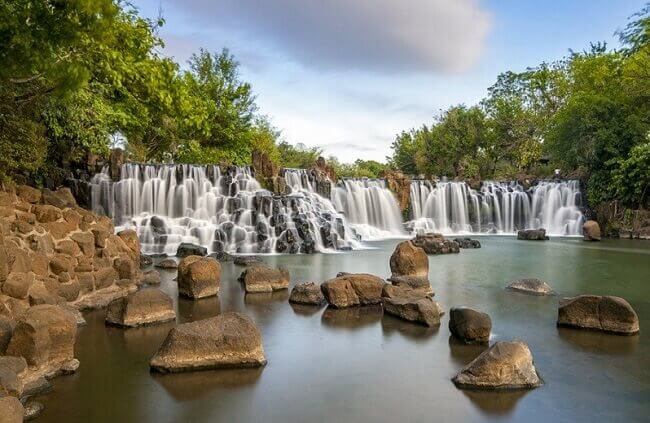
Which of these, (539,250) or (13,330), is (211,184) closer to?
(539,250)

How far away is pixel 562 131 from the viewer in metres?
38.0

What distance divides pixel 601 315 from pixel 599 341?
0.74 m

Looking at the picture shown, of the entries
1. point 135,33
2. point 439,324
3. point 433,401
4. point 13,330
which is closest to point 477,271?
point 439,324

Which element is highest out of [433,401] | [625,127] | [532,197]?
[625,127]

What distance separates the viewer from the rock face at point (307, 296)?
10609 mm

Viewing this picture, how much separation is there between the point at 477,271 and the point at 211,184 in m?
15.0

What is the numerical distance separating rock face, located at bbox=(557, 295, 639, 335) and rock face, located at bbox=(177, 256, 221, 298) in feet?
24.1

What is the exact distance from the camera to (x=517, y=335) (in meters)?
8.57

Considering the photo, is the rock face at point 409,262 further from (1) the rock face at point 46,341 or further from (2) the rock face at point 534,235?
(2) the rock face at point 534,235

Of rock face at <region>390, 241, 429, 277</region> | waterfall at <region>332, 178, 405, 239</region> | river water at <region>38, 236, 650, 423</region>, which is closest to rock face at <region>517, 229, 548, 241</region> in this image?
waterfall at <region>332, 178, 405, 239</region>

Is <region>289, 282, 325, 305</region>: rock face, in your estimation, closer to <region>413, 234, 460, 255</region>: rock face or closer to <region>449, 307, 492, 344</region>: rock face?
<region>449, 307, 492, 344</region>: rock face

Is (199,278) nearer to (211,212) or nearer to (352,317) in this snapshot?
(352,317)

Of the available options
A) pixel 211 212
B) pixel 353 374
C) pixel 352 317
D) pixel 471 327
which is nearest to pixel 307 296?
pixel 352 317

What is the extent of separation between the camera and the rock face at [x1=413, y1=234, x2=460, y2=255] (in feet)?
71.3
